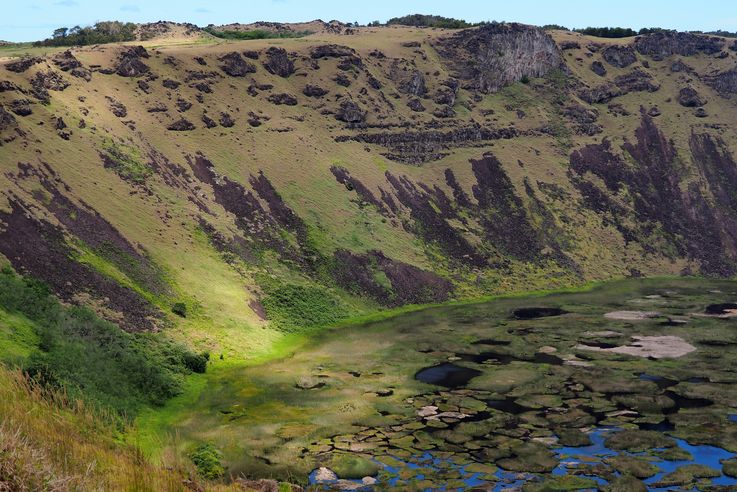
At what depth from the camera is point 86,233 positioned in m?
80.1

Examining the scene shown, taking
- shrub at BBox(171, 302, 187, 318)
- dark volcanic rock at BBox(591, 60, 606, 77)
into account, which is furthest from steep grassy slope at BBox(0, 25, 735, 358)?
dark volcanic rock at BBox(591, 60, 606, 77)

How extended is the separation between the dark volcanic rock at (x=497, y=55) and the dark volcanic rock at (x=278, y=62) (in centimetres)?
3885

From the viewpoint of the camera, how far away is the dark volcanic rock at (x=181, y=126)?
372ft

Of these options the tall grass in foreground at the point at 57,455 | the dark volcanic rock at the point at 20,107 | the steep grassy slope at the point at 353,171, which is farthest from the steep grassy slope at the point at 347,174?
the tall grass in foreground at the point at 57,455

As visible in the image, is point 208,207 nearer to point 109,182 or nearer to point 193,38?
point 109,182

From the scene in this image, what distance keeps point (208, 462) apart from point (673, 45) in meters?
171

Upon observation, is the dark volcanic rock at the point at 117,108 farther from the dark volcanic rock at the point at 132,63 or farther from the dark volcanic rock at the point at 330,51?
the dark volcanic rock at the point at 330,51

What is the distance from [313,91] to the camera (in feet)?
448

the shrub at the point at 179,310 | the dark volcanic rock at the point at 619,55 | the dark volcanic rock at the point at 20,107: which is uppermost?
the dark volcanic rock at the point at 619,55

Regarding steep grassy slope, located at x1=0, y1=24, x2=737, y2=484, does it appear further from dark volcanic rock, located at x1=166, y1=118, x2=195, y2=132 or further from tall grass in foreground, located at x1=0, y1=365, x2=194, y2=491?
tall grass in foreground, located at x1=0, y1=365, x2=194, y2=491

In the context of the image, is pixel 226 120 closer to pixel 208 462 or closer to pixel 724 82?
pixel 208 462

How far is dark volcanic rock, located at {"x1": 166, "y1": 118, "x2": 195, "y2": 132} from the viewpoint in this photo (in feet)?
372

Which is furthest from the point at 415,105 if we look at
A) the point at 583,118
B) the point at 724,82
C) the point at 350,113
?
the point at 724,82

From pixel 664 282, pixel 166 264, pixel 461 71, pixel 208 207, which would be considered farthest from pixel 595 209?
pixel 166 264
